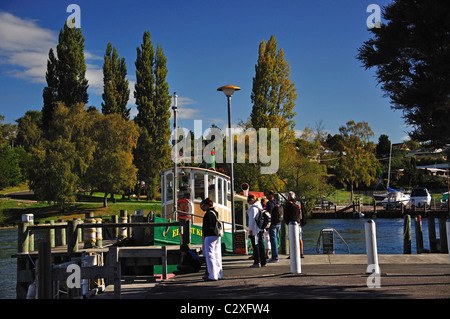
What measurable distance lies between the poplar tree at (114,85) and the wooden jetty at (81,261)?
4788 cm

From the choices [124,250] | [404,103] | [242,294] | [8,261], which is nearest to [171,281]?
[124,250]

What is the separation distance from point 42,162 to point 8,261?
25.2 meters

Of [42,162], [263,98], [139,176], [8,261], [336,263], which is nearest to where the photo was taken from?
[336,263]

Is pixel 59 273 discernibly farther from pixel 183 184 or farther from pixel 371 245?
pixel 183 184

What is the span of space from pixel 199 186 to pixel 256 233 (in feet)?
27.5

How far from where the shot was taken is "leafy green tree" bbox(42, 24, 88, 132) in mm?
65938

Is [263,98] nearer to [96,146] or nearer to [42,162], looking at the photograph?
[96,146]

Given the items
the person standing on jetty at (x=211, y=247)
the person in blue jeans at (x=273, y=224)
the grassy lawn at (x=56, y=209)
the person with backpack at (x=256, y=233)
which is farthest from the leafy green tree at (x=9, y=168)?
the person standing on jetty at (x=211, y=247)

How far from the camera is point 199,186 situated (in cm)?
2106

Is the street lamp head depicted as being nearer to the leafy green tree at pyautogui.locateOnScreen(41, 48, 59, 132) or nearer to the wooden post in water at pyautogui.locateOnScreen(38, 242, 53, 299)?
the wooden post in water at pyautogui.locateOnScreen(38, 242, 53, 299)

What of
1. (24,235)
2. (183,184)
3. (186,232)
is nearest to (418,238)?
(183,184)

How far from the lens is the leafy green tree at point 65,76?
216 feet

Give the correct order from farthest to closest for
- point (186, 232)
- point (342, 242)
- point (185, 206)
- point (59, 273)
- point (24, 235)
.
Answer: point (342, 242) < point (185, 206) < point (24, 235) < point (186, 232) < point (59, 273)
